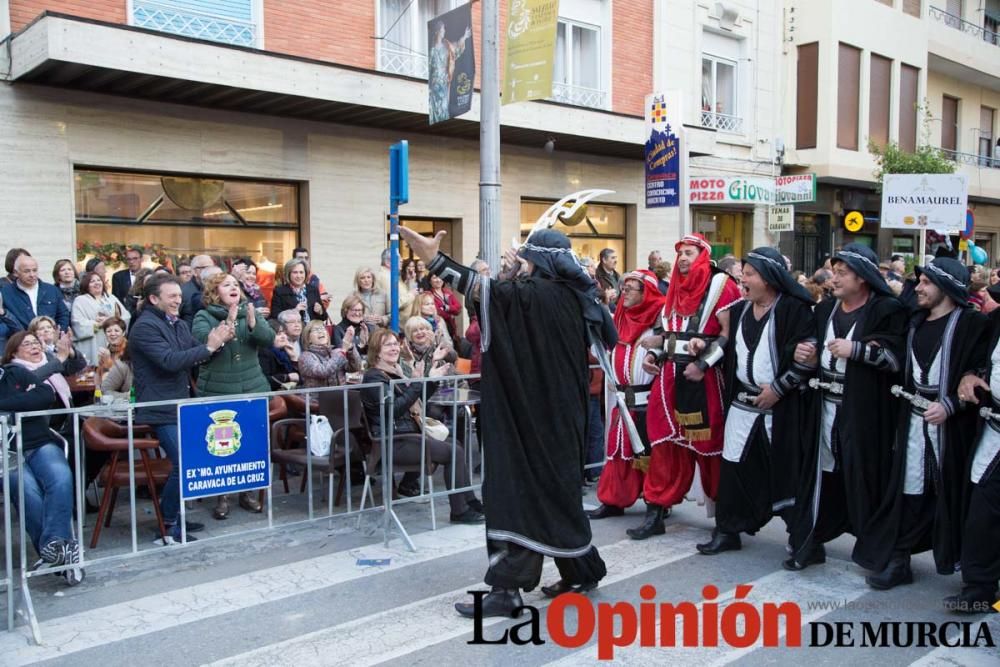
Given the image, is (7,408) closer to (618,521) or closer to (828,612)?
(618,521)

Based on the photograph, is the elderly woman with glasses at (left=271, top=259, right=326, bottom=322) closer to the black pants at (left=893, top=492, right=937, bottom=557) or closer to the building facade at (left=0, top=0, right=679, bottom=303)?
the building facade at (left=0, top=0, right=679, bottom=303)

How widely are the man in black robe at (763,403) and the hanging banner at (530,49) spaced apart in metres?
5.24

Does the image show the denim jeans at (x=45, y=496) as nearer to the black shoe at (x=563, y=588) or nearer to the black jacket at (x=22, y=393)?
the black jacket at (x=22, y=393)

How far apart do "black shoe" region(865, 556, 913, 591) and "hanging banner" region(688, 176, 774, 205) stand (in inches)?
520

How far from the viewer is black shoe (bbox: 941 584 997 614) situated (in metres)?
4.78

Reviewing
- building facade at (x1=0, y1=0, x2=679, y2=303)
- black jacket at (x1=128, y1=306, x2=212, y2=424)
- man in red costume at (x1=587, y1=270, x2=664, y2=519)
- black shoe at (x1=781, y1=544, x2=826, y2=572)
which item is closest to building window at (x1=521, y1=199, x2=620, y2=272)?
building facade at (x1=0, y1=0, x2=679, y2=303)

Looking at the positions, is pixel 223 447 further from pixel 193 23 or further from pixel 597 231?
pixel 597 231

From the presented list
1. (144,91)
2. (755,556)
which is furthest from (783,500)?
(144,91)

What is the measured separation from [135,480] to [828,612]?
171 inches

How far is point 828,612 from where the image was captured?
4836 millimetres

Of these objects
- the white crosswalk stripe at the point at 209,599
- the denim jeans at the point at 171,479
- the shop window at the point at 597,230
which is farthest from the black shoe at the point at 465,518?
the shop window at the point at 597,230

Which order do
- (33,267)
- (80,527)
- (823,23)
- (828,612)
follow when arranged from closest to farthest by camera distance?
(828,612) → (80,527) → (33,267) → (823,23)

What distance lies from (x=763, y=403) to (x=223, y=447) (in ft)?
11.3

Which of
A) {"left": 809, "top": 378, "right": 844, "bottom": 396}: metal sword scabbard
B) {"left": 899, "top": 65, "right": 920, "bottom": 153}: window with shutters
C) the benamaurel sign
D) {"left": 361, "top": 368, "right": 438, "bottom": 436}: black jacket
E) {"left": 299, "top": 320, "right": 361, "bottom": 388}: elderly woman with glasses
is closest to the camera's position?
{"left": 809, "top": 378, "right": 844, "bottom": 396}: metal sword scabbard
